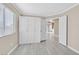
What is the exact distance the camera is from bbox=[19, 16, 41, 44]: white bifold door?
20.8ft

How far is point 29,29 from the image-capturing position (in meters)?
6.77

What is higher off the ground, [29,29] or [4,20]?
[4,20]

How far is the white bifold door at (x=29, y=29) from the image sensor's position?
635 centimetres

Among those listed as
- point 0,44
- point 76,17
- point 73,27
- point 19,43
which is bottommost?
point 19,43

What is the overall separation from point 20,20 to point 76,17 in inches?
121

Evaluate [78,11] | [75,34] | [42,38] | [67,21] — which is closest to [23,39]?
[42,38]

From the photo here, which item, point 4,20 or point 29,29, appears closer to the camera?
point 4,20

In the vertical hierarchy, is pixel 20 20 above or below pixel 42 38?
above

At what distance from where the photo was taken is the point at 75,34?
442 centimetres

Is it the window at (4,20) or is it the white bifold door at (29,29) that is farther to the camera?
the white bifold door at (29,29)

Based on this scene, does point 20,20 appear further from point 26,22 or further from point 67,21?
point 67,21

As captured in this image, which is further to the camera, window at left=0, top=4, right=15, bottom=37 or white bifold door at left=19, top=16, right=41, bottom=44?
white bifold door at left=19, top=16, right=41, bottom=44

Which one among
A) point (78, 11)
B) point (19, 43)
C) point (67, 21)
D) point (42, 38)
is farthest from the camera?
point (42, 38)

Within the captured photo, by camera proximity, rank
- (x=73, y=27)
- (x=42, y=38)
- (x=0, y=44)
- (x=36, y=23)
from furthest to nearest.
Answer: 1. (x=42, y=38)
2. (x=36, y=23)
3. (x=73, y=27)
4. (x=0, y=44)
